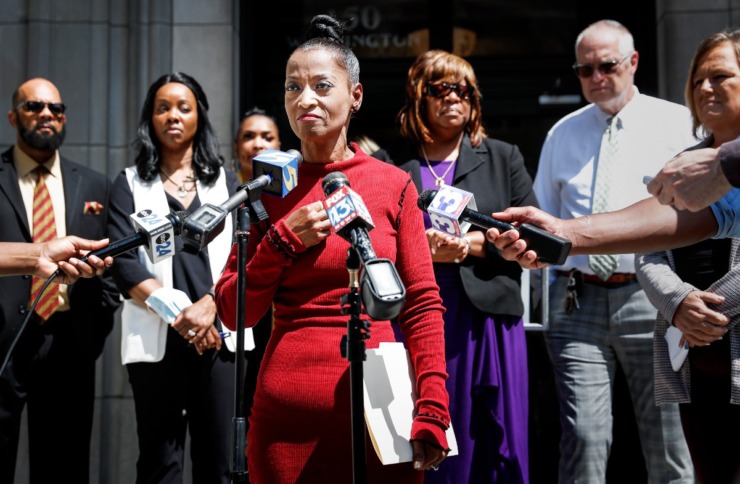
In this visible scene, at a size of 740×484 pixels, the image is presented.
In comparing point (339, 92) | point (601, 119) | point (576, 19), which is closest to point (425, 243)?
point (339, 92)

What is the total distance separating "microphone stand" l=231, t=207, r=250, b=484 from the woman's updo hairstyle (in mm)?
661

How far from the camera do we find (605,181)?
519 cm

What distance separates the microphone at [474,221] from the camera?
117 inches

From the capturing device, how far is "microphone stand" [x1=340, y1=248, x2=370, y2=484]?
2658 mm

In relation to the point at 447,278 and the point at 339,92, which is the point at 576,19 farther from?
the point at 339,92

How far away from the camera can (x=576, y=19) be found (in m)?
7.66

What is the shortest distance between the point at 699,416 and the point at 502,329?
3.47 feet

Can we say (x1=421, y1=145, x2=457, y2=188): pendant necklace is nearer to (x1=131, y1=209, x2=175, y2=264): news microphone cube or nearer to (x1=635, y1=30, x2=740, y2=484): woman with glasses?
(x1=635, y1=30, x2=740, y2=484): woman with glasses

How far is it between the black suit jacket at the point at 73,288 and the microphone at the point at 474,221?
9.87 feet

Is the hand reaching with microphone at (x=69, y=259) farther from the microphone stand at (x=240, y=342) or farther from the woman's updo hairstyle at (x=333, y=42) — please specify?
the woman's updo hairstyle at (x=333, y=42)

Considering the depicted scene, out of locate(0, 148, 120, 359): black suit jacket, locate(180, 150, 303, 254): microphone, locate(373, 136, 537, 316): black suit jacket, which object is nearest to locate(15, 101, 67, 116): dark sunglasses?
locate(0, 148, 120, 359): black suit jacket

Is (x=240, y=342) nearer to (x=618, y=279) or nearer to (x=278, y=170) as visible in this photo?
(x=278, y=170)

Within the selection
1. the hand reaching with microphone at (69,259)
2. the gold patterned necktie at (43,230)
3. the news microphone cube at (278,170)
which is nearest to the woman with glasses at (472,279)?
the news microphone cube at (278,170)

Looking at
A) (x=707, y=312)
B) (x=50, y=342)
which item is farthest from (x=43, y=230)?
(x=707, y=312)
